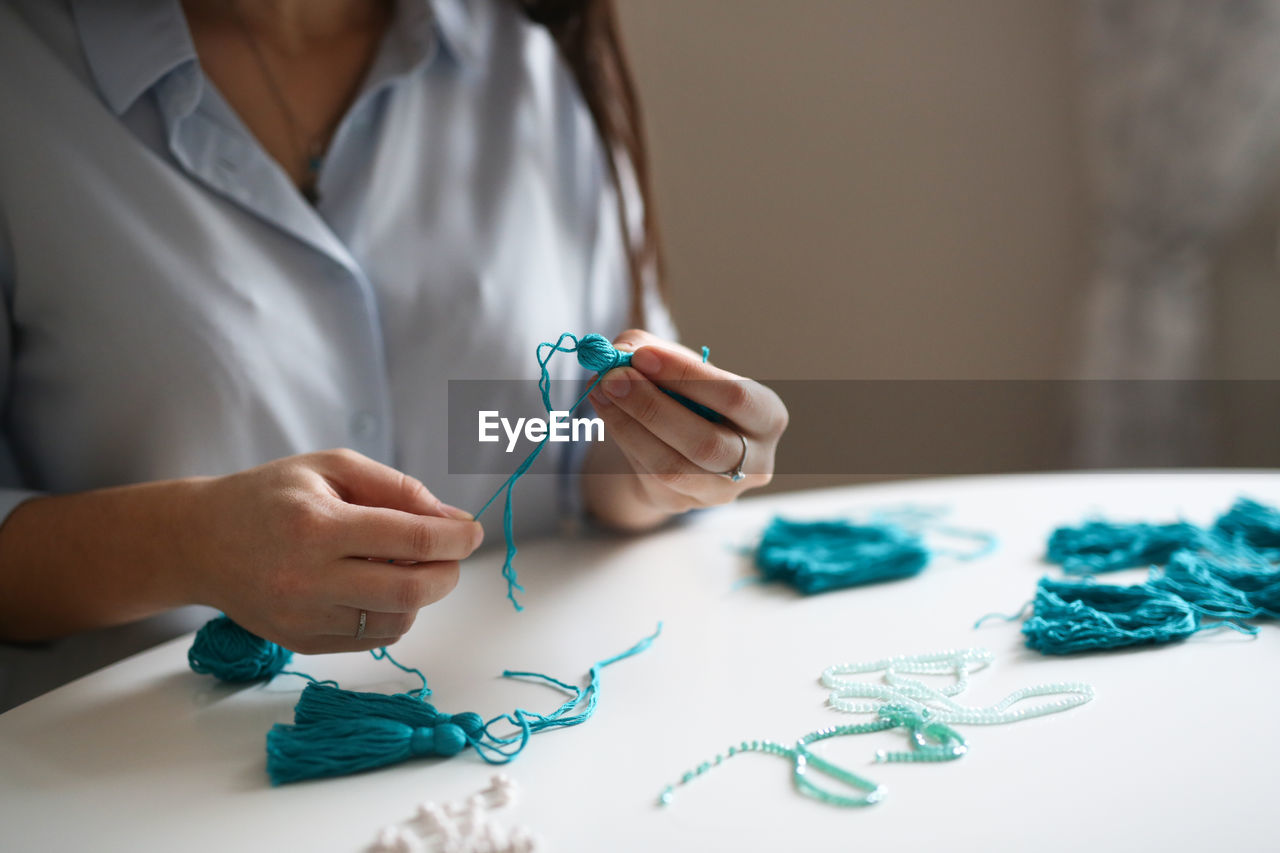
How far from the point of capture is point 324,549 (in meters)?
0.62

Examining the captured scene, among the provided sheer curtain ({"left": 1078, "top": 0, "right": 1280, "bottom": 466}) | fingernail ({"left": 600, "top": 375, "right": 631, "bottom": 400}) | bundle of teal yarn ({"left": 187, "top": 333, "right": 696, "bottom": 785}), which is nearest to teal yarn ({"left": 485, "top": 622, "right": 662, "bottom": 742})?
bundle of teal yarn ({"left": 187, "top": 333, "right": 696, "bottom": 785})

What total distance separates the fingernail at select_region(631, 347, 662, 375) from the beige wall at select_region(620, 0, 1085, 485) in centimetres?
132

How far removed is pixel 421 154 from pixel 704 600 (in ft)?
1.92

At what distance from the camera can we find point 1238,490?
3.50 ft

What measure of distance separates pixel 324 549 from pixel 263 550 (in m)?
0.05

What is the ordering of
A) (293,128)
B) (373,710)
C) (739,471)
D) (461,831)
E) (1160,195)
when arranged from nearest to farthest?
(461,831) < (373,710) < (739,471) < (293,128) < (1160,195)

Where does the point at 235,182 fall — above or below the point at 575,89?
below

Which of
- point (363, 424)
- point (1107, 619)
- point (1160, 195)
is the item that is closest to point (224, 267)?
point (363, 424)

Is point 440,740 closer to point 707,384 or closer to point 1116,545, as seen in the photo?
point 707,384

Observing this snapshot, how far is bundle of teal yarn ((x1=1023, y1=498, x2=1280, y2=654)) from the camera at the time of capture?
27.4 inches

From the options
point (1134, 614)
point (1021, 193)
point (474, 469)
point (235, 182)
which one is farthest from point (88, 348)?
point (1021, 193)

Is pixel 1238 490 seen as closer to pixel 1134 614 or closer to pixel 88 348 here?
pixel 1134 614

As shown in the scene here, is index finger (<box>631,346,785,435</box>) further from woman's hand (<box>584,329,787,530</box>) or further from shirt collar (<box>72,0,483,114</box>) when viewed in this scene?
shirt collar (<box>72,0,483,114</box>)

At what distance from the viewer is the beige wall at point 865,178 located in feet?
6.62
